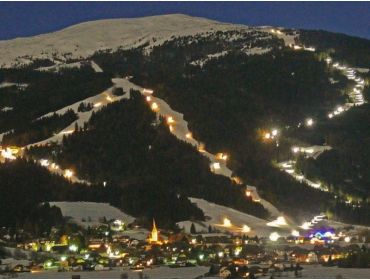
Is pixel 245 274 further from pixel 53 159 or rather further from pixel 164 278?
pixel 53 159

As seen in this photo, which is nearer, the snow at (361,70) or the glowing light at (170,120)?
the glowing light at (170,120)

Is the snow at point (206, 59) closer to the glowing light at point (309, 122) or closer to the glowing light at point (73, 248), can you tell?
the glowing light at point (309, 122)

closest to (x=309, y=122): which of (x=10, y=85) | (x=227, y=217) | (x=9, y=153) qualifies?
(x=10, y=85)

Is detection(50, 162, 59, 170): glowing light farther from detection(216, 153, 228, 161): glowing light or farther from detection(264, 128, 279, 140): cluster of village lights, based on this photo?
detection(264, 128, 279, 140): cluster of village lights

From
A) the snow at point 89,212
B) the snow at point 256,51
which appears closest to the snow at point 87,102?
the snow at point 89,212

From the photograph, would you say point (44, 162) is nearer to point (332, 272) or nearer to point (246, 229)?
point (246, 229)

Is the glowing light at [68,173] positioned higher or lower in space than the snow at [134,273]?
higher
